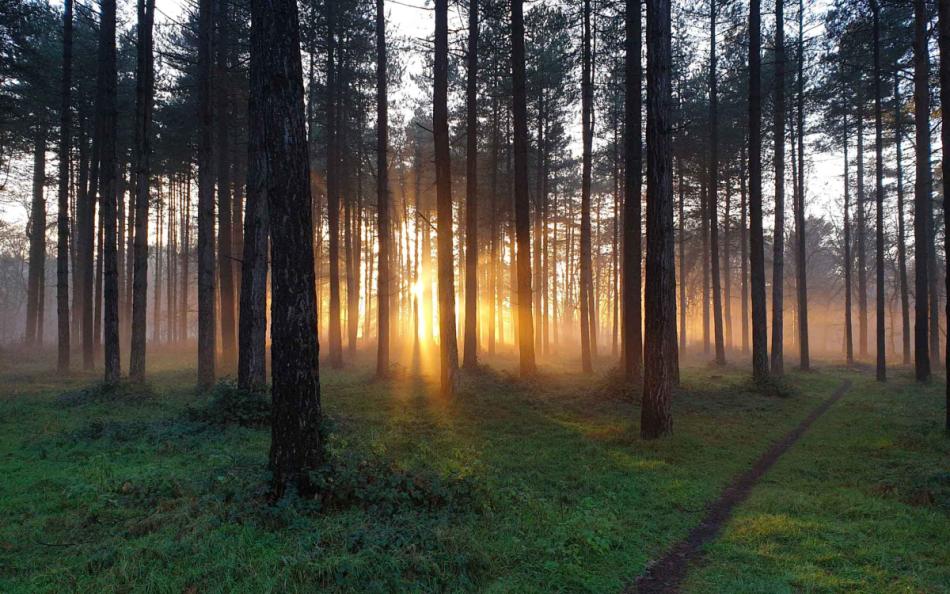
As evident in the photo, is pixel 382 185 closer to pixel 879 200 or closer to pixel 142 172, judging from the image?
pixel 142 172

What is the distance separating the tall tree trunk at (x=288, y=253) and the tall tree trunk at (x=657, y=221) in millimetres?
6673

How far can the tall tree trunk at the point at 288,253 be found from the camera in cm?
571

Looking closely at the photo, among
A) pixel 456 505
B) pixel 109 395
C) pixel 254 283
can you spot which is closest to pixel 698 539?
pixel 456 505

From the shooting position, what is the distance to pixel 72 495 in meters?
6.25

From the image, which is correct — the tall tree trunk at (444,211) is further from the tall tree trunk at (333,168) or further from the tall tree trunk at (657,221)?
the tall tree trunk at (333,168)

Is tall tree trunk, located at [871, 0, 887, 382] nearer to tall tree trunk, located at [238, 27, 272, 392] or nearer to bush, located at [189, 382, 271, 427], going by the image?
tall tree trunk, located at [238, 27, 272, 392]

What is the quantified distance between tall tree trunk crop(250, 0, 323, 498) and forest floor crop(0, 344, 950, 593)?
1.47ft

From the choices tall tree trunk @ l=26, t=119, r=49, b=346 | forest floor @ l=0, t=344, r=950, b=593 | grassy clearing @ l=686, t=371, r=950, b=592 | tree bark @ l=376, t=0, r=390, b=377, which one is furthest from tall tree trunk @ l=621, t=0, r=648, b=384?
tall tree trunk @ l=26, t=119, r=49, b=346

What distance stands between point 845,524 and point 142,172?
17.1m

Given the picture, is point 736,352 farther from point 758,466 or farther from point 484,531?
point 484,531

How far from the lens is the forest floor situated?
4457 millimetres

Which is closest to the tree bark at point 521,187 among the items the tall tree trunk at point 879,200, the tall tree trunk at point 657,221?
the tall tree trunk at point 657,221

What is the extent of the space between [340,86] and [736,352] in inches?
1303

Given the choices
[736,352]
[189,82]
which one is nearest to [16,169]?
[189,82]
